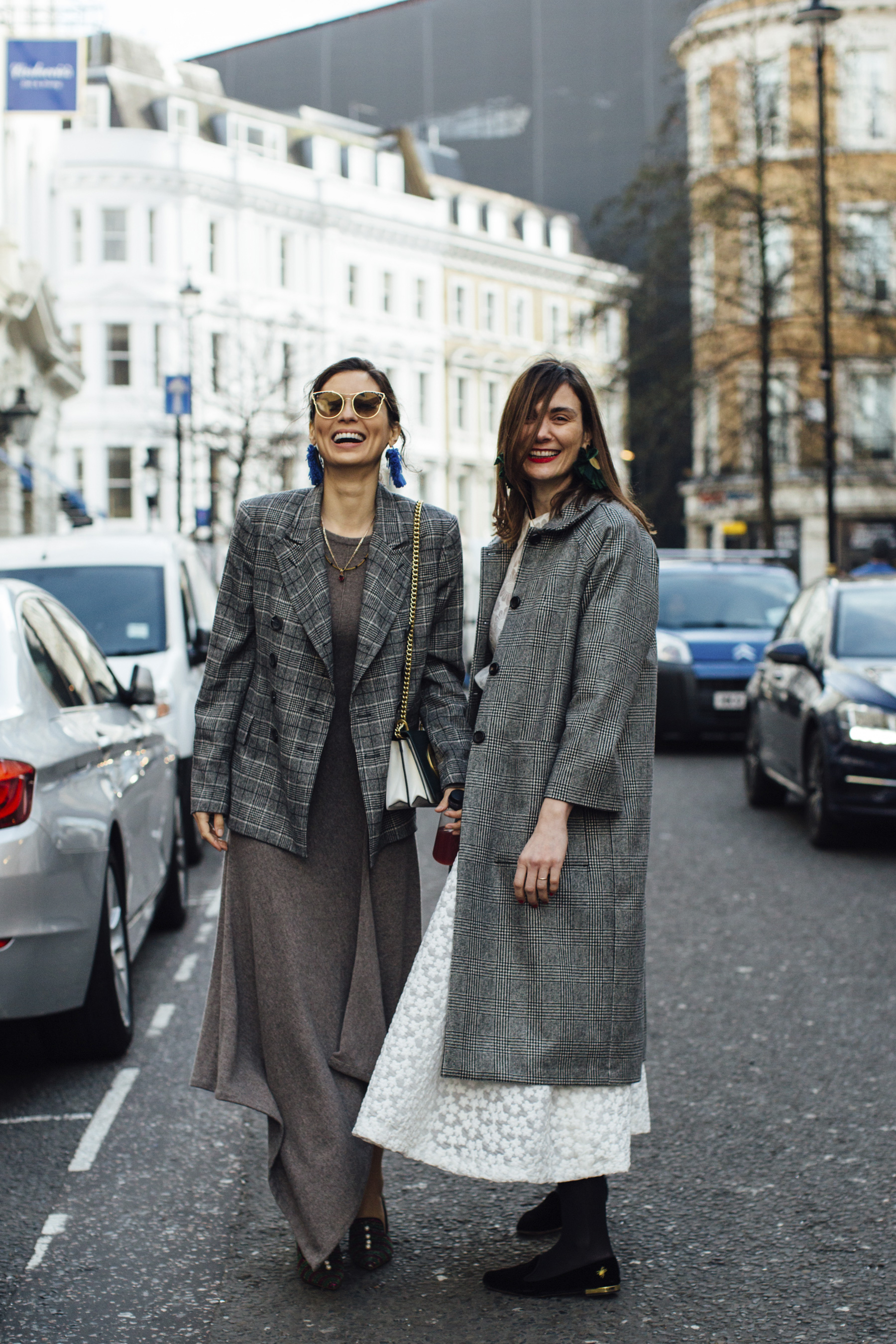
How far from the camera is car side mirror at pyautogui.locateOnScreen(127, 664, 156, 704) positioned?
6.69 m

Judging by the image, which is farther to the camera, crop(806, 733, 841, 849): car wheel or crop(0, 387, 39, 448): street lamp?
crop(0, 387, 39, 448): street lamp

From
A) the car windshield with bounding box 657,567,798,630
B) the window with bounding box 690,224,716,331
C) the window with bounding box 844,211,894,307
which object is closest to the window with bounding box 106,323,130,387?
the window with bounding box 690,224,716,331

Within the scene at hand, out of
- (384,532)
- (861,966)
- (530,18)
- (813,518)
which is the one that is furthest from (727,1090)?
(530,18)

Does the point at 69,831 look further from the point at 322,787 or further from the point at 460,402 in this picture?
the point at 460,402

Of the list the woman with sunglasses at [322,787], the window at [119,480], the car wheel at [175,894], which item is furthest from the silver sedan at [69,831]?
the window at [119,480]

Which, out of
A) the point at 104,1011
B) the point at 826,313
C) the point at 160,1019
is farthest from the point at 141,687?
the point at 826,313

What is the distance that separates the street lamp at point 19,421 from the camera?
24172 mm

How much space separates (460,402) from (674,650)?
2088 inches

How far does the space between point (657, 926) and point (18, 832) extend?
369 centimetres

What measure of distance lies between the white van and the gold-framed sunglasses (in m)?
5.72

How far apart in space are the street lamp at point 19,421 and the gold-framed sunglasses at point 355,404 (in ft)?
69.7

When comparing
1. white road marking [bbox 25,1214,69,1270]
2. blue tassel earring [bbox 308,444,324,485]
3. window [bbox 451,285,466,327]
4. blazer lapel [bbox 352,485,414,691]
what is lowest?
white road marking [bbox 25,1214,69,1270]

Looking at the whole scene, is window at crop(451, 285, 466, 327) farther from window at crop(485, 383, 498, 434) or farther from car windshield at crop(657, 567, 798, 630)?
car windshield at crop(657, 567, 798, 630)

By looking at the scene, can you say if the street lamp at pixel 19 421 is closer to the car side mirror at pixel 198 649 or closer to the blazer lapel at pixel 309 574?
the car side mirror at pixel 198 649
